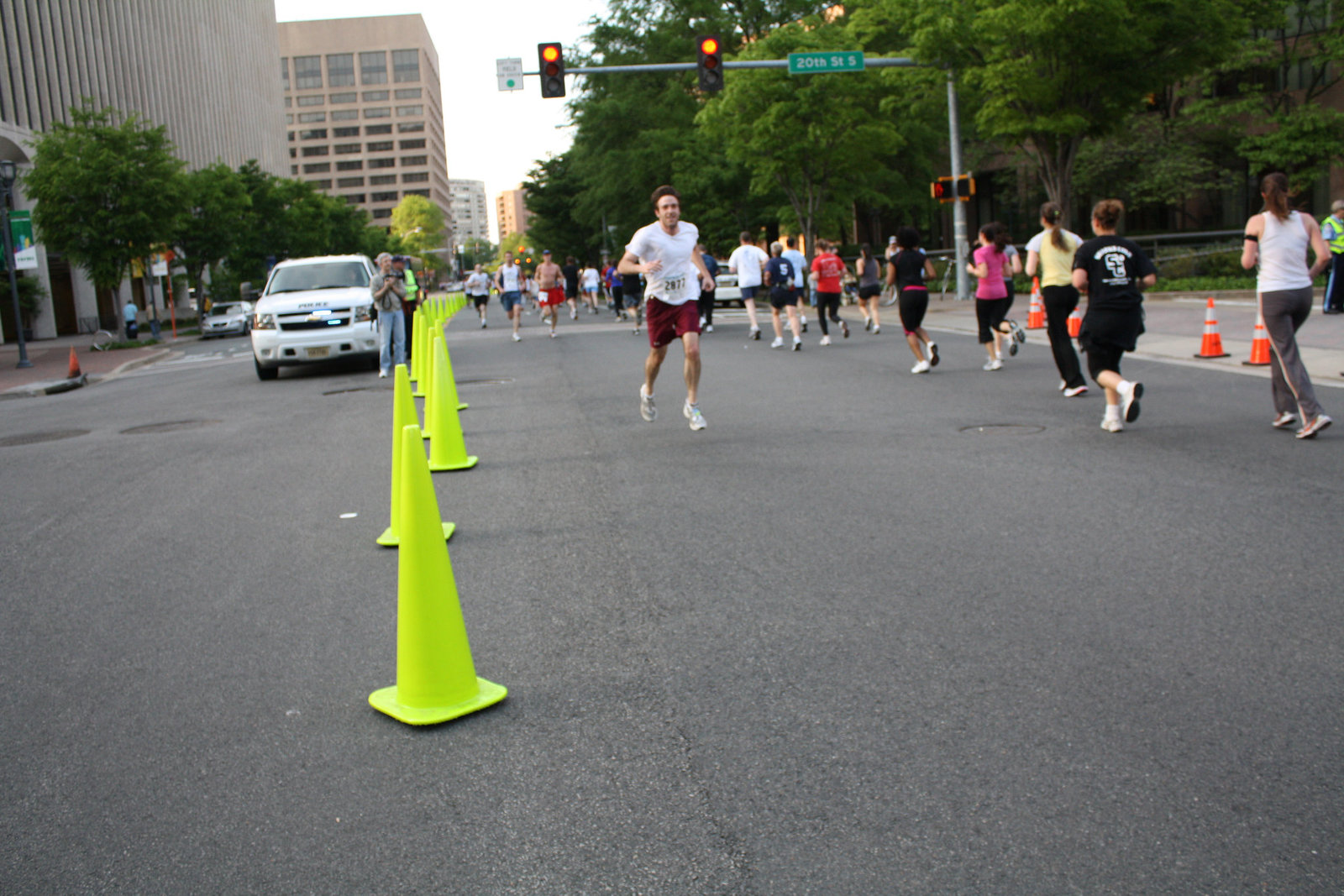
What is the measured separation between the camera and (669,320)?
9961 mm

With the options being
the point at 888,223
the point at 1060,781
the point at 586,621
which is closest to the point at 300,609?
the point at 586,621

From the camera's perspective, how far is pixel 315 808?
3348 mm

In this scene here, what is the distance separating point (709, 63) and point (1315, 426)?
15250mm

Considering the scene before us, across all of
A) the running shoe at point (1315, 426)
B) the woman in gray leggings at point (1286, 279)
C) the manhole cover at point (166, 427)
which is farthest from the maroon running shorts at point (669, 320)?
the manhole cover at point (166, 427)

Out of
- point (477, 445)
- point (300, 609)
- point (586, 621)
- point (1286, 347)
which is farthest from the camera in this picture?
point (477, 445)

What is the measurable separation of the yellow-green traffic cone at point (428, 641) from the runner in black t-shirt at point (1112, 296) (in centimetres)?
639

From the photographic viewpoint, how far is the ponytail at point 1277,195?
8.49 meters

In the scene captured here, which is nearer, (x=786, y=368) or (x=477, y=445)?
(x=477, y=445)

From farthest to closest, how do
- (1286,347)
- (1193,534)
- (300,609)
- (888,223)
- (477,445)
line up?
1. (888,223)
2. (477,445)
3. (1286,347)
4. (1193,534)
5. (300,609)

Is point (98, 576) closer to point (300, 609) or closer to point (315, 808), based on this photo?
point (300, 609)

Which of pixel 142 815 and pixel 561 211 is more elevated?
pixel 561 211

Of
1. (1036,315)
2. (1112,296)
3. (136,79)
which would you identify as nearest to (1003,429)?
(1112,296)

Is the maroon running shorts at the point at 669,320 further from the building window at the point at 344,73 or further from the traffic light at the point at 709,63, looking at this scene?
the building window at the point at 344,73

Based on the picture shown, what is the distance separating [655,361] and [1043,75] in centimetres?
2093
